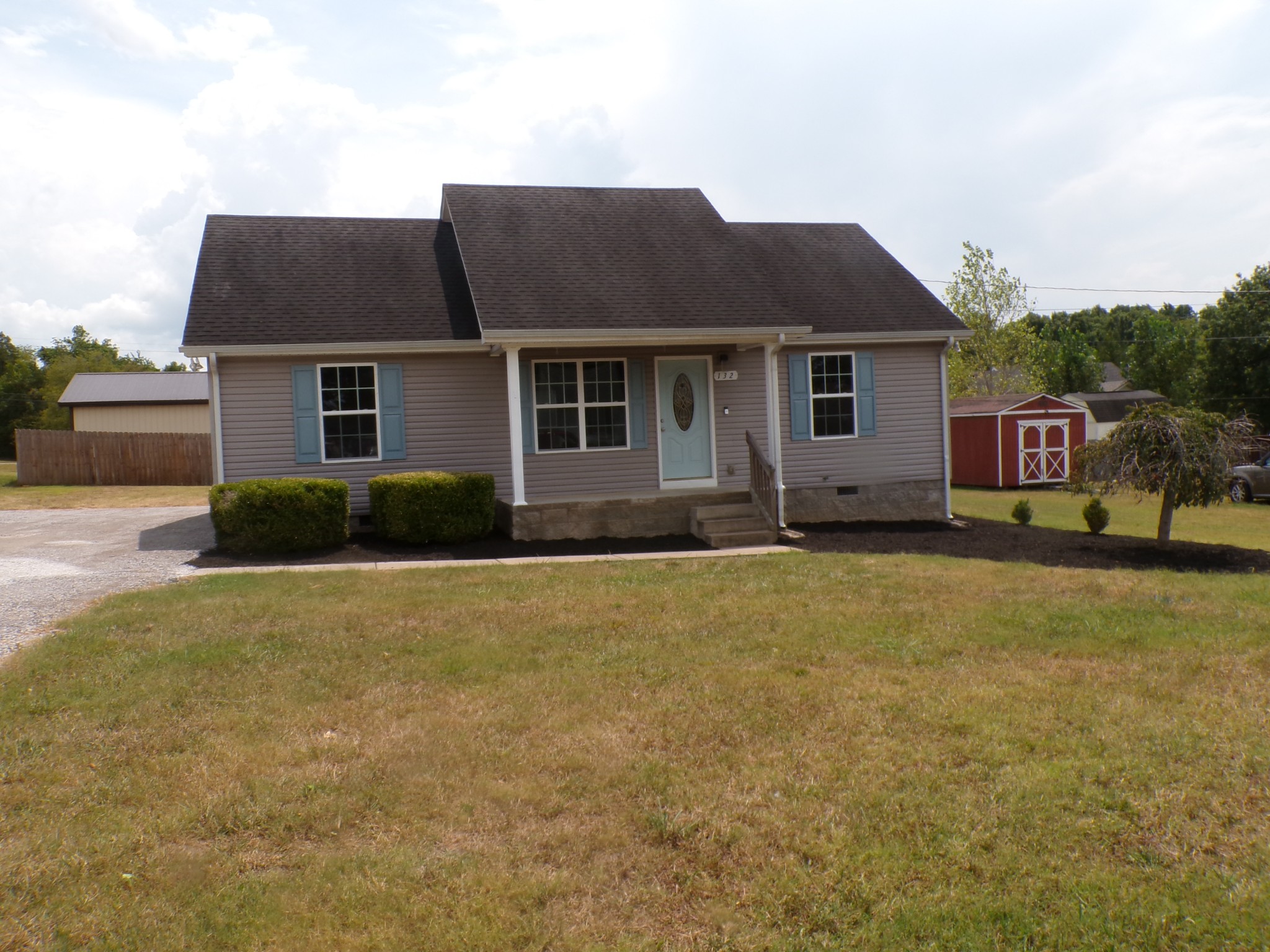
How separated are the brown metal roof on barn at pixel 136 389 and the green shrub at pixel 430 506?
2344cm

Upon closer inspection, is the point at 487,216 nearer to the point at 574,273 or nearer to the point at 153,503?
the point at 574,273

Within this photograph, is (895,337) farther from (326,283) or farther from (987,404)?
(987,404)

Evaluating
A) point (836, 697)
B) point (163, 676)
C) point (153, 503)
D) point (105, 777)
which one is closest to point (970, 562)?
point (836, 697)

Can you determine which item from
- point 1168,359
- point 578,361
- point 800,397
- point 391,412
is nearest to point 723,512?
point 578,361

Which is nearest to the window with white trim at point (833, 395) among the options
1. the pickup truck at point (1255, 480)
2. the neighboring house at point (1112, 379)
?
the pickup truck at point (1255, 480)

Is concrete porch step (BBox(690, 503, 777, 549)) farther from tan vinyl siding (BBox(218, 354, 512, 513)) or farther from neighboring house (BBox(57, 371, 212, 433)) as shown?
neighboring house (BBox(57, 371, 212, 433))

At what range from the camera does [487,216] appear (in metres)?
16.0

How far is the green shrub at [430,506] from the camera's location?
1260 cm

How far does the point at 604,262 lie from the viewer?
1536cm

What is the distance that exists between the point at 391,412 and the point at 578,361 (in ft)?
9.45

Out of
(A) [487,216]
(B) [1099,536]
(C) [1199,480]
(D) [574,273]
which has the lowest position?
(B) [1099,536]

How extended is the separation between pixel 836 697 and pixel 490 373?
10103 mm

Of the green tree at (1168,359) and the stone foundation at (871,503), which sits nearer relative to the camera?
the stone foundation at (871,503)

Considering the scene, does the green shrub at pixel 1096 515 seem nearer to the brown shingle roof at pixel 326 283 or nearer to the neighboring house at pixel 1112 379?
the brown shingle roof at pixel 326 283
